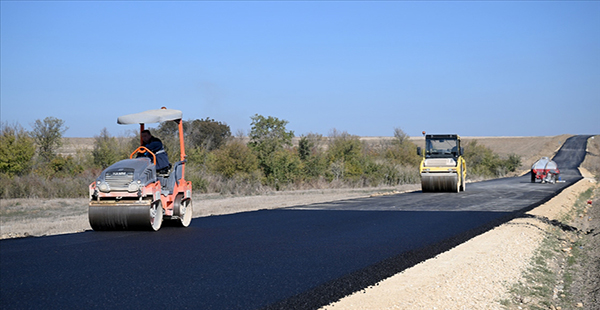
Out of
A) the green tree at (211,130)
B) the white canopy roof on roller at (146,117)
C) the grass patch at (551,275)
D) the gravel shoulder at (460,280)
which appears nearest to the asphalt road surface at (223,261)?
the gravel shoulder at (460,280)

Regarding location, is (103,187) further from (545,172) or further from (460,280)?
(545,172)

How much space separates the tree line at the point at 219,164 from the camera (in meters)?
28.9

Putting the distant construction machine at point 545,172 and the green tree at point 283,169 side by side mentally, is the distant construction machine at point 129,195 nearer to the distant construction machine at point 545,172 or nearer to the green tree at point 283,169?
the green tree at point 283,169

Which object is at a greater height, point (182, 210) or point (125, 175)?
point (125, 175)

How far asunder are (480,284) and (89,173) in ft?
88.8

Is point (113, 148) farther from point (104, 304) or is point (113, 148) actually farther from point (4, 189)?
point (104, 304)

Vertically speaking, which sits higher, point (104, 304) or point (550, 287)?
point (104, 304)

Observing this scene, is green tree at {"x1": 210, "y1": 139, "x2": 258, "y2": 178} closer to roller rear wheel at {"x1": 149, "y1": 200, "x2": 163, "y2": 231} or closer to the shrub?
the shrub

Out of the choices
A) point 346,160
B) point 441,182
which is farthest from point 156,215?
point 346,160

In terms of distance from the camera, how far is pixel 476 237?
11.9m

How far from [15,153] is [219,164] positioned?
37.8ft

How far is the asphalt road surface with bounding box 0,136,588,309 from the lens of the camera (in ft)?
21.4

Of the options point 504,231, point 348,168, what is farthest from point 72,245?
point 348,168

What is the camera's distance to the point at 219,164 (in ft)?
116
